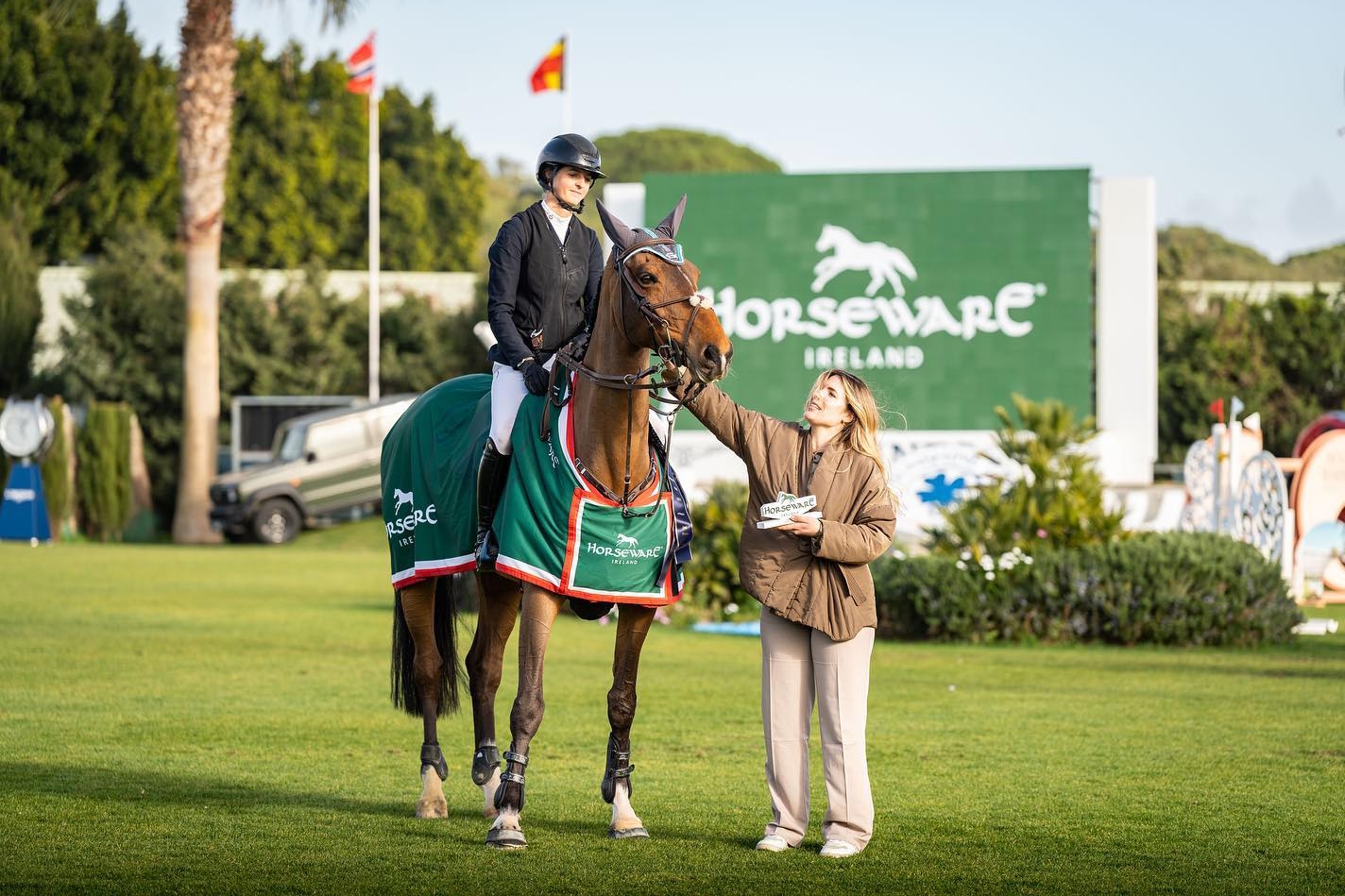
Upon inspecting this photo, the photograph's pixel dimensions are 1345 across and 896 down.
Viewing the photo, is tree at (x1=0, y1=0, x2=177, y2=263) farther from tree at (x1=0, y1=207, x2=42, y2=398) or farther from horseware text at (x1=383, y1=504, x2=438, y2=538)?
horseware text at (x1=383, y1=504, x2=438, y2=538)

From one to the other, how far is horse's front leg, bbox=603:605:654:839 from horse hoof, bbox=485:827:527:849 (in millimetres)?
382

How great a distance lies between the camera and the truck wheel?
1185 inches

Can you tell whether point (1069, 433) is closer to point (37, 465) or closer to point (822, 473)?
point (822, 473)

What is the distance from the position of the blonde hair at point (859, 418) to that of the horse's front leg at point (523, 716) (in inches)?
49.6

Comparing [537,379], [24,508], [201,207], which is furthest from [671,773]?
[201,207]

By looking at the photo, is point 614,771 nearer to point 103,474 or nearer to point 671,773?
point 671,773

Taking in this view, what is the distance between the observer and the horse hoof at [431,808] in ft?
22.2

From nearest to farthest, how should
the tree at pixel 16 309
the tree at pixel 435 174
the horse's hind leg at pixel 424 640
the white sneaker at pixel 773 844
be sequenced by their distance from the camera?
1. the white sneaker at pixel 773 844
2. the horse's hind leg at pixel 424 640
3. the tree at pixel 16 309
4. the tree at pixel 435 174

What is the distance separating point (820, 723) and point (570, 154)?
2526 mm

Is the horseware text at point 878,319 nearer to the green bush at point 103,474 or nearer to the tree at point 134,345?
the green bush at point 103,474

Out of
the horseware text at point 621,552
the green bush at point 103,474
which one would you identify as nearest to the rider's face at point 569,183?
the horseware text at point 621,552

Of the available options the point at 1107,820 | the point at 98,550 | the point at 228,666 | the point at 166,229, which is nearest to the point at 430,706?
the point at 1107,820

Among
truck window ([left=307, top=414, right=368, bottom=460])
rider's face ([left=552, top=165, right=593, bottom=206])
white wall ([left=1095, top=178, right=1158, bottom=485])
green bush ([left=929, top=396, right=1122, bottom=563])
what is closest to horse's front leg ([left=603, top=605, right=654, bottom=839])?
rider's face ([left=552, top=165, right=593, bottom=206])

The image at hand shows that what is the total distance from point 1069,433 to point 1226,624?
206 centimetres
